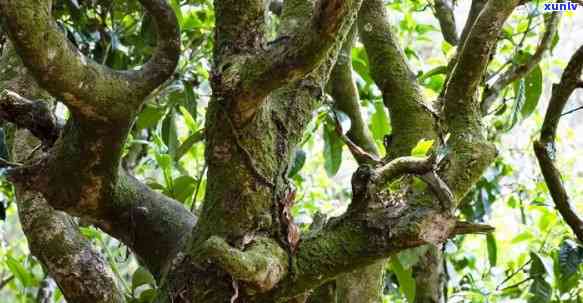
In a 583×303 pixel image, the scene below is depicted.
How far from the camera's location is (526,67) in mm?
1357

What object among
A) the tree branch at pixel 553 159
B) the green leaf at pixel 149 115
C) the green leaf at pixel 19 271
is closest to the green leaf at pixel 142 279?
the green leaf at pixel 19 271

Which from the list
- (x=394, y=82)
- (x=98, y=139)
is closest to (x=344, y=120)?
(x=394, y=82)

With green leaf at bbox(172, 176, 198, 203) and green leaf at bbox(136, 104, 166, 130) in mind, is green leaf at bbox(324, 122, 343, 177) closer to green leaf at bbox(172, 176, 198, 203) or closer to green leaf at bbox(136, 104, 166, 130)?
green leaf at bbox(172, 176, 198, 203)

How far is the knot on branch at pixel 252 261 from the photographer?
33.6 inches

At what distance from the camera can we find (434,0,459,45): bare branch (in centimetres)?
177

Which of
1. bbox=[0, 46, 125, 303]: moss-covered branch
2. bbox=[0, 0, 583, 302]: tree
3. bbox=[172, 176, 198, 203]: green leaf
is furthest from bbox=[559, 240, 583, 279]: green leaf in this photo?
bbox=[0, 46, 125, 303]: moss-covered branch

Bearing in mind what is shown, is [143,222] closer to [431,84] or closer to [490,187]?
[431,84]

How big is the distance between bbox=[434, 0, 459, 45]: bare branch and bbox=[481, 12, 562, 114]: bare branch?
0.39 metres

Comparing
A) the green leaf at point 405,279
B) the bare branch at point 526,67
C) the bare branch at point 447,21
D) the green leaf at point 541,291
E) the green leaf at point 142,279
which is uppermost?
the bare branch at point 447,21

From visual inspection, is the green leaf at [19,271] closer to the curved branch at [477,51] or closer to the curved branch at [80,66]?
the curved branch at [80,66]

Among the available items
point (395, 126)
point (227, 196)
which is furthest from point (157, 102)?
point (227, 196)

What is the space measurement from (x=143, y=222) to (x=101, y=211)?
0.07m

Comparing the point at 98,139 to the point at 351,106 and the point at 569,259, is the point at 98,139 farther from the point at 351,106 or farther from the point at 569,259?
the point at 569,259

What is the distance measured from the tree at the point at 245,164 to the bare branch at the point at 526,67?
0.20 m
